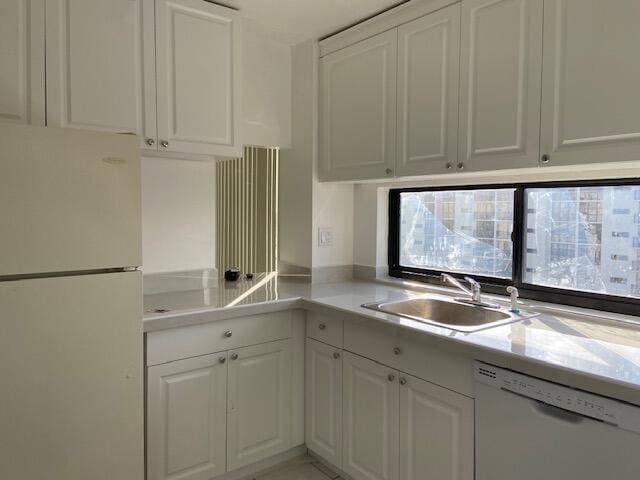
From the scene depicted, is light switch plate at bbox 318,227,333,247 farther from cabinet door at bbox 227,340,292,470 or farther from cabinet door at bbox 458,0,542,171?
cabinet door at bbox 458,0,542,171

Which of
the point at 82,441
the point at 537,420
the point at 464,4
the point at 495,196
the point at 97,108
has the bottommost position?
the point at 82,441

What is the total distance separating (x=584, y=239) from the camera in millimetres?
1942

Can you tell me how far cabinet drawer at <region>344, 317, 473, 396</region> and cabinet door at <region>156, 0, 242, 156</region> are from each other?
1.10 m

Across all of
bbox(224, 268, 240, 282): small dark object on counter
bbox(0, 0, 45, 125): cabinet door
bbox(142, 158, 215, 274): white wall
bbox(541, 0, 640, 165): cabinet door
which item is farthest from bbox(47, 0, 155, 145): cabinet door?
bbox(541, 0, 640, 165): cabinet door

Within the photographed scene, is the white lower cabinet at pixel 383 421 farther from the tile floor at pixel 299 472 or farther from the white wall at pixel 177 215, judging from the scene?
the white wall at pixel 177 215

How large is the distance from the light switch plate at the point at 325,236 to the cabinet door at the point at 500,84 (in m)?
A: 1.05

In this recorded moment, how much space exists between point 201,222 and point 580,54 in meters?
1.91

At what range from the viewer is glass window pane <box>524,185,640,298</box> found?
1804 millimetres

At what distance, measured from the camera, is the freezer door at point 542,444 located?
3.90 feet

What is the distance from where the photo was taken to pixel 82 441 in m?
1.50

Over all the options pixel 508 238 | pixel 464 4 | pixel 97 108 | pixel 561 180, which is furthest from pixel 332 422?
pixel 464 4

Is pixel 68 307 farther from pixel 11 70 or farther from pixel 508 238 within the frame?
pixel 508 238

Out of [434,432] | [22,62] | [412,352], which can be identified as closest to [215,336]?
[412,352]

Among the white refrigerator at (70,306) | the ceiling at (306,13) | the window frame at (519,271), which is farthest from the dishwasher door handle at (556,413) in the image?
the ceiling at (306,13)
